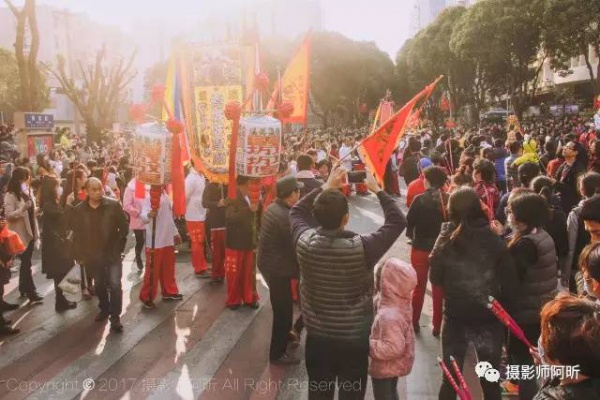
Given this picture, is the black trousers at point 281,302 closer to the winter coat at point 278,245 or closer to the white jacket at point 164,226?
the winter coat at point 278,245

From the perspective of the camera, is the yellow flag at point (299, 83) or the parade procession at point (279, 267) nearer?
the parade procession at point (279, 267)

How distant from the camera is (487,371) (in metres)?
4.00

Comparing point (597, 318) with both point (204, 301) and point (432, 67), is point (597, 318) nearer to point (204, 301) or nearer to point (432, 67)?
point (204, 301)

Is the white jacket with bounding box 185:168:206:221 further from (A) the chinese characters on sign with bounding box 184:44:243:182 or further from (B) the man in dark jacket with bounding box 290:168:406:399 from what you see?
(B) the man in dark jacket with bounding box 290:168:406:399

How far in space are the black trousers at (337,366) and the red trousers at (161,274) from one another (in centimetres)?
432

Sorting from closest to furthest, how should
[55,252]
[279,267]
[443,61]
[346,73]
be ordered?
[279,267] < [55,252] < [443,61] < [346,73]

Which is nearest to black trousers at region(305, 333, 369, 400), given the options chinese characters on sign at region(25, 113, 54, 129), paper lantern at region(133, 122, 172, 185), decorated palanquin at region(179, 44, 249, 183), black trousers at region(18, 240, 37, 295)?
paper lantern at region(133, 122, 172, 185)

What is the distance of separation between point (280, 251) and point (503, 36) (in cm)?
2828

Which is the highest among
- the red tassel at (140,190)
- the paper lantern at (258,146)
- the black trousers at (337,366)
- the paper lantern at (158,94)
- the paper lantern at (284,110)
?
the paper lantern at (158,94)

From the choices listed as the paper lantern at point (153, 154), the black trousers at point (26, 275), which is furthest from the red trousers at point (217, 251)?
the black trousers at point (26, 275)

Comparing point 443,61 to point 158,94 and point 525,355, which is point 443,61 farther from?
point 525,355

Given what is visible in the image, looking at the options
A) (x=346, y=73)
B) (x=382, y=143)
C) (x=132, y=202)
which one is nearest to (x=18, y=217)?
(x=132, y=202)

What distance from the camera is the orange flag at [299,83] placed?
9.96m

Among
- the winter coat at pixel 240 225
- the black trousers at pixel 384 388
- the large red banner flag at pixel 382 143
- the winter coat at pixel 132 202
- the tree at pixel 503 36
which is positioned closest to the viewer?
the black trousers at pixel 384 388
